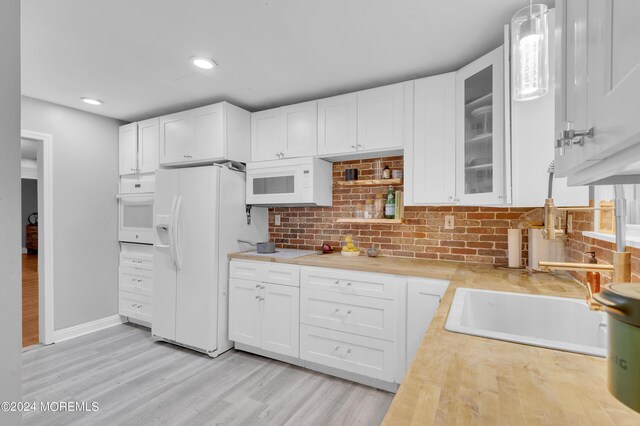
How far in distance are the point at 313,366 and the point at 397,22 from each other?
2.53 m

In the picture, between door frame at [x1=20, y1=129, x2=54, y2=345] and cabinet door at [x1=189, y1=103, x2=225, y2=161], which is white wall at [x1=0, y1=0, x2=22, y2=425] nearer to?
cabinet door at [x1=189, y1=103, x2=225, y2=161]

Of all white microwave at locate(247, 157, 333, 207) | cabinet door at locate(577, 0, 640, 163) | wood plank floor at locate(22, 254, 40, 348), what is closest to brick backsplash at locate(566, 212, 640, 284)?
cabinet door at locate(577, 0, 640, 163)

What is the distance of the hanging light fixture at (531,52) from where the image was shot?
1215 mm

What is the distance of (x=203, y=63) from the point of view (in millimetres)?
2340

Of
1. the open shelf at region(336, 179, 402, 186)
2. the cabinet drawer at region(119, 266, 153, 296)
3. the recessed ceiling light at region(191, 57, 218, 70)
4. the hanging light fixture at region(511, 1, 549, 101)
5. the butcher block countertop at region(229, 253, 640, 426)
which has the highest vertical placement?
the recessed ceiling light at region(191, 57, 218, 70)

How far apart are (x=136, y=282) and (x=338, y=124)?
2.83 m

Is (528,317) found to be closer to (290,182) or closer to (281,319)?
(281,319)

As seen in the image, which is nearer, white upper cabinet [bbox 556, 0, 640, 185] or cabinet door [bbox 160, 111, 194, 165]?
white upper cabinet [bbox 556, 0, 640, 185]

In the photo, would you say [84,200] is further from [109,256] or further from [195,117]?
[195,117]

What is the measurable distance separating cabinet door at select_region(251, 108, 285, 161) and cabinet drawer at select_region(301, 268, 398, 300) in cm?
119

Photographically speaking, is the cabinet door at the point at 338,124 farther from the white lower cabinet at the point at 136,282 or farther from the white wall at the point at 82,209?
the white wall at the point at 82,209

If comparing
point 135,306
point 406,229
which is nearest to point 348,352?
point 406,229

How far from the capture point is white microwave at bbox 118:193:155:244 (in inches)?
138

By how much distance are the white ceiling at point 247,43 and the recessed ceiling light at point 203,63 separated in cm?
7
